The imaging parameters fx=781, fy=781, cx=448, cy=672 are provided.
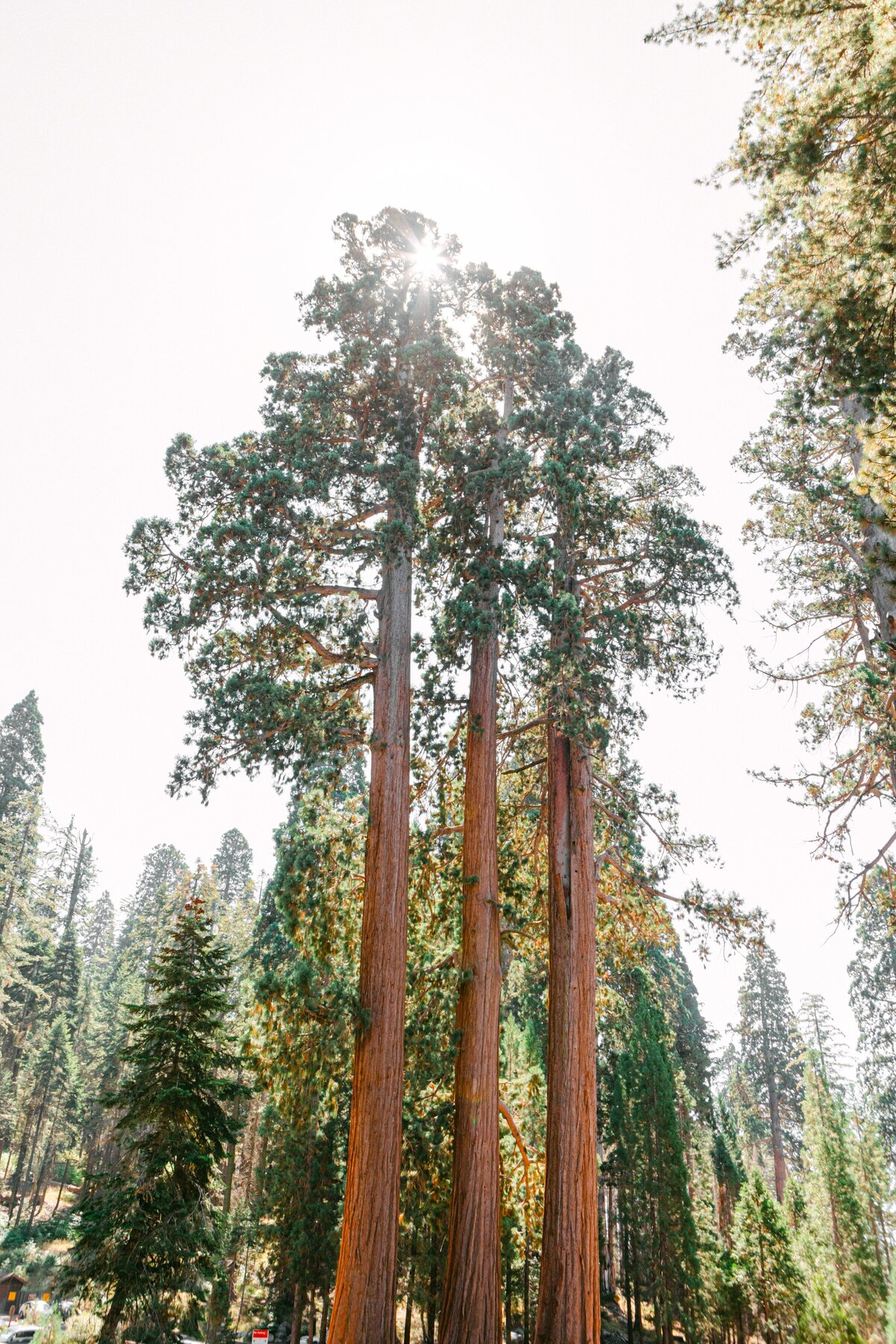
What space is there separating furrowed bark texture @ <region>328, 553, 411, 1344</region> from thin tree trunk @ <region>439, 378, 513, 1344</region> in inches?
36.2

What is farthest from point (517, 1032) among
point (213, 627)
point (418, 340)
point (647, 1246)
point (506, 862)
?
point (418, 340)

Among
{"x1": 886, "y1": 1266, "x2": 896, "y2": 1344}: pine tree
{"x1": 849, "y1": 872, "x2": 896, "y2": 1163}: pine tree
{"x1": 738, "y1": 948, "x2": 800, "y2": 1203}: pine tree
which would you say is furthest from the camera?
{"x1": 738, "y1": 948, "x2": 800, "y2": 1203}: pine tree

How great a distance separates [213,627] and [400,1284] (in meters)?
17.1

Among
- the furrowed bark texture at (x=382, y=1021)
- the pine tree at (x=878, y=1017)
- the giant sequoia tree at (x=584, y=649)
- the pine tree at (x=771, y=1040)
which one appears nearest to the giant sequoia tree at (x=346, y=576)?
the furrowed bark texture at (x=382, y=1021)

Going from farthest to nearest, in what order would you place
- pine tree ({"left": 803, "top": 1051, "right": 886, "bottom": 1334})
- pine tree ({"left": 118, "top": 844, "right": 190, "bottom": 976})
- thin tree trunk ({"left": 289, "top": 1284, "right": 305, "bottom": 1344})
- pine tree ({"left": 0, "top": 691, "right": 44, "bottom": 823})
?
pine tree ({"left": 118, "top": 844, "right": 190, "bottom": 976}) → pine tree ({"left": 0, "top": 691, "right": 44, "bottom": 823}) → pine tree ({"left": 803, "top": 1051, "right": 886, "bottom": 1334}) → thin tree trunk ({"left": 289, "top": 1284, "right": 305, "bottom": 1344})

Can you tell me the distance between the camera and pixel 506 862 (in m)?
11.5

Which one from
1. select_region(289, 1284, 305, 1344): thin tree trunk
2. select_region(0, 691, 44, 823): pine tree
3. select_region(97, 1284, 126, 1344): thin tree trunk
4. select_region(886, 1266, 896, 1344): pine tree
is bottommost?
select_region(289, 1284, 305, 1344): thin tree trunk

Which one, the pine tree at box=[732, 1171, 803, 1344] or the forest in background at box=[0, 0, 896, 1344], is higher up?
the forest in background at box=[0, 0, 896, 1344]

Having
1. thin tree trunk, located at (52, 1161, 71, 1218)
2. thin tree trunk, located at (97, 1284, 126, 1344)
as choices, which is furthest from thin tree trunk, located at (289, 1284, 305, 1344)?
thin tree trunk, located at (52, 1161, 71, 1218)

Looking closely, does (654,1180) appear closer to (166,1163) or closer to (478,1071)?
(166,1163)

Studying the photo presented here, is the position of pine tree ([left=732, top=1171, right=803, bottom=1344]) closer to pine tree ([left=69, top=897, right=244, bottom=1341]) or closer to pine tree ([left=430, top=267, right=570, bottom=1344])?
pine tree ([left=69, top=897, right=244, bottom=1341])

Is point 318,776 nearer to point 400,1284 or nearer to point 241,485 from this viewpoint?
point 241,485

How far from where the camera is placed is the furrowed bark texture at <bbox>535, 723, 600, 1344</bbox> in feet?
27.7

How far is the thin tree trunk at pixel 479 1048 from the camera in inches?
313
